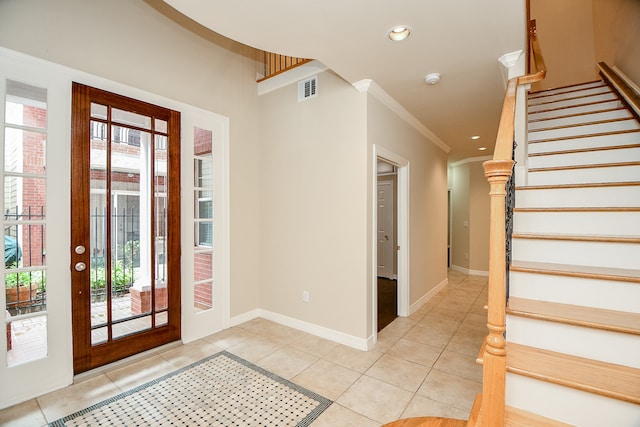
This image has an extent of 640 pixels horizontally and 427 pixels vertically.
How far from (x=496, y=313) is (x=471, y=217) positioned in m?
6.03

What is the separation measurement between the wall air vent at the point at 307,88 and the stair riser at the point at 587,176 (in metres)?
2.36

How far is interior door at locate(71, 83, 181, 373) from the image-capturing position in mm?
2326

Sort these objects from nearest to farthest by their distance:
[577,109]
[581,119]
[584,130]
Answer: [584,130] < [581,119] < [577,109]

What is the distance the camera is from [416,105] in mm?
3520

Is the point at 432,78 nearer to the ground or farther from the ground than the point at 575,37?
nearer to the ground

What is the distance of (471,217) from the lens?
259 inches

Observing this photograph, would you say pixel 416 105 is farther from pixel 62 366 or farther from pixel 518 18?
pixel 62 366

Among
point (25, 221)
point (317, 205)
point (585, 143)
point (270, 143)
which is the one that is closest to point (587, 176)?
point (585, 143)

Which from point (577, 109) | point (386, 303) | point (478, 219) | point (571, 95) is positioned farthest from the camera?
point (478, 219)

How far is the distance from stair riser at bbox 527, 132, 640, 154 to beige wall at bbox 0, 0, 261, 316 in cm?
324

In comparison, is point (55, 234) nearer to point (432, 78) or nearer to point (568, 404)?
point (568, 404)

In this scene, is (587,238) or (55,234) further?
(55,234)

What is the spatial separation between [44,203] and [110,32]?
1608mm

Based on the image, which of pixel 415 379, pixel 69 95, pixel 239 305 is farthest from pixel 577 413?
pixel 69 95
